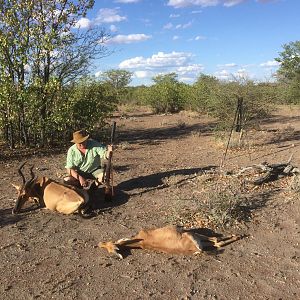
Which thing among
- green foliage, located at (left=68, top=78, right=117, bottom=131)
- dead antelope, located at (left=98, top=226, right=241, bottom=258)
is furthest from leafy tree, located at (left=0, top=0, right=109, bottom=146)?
dead antelope, located at (left=98, top=226, right=241, bottom=258)

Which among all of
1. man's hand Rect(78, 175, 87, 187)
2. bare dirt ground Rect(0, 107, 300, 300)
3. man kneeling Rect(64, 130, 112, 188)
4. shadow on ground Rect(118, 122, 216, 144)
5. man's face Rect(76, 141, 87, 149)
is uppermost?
man's face Rect(76, 141, 87, 149)

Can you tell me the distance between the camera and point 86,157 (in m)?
7.66

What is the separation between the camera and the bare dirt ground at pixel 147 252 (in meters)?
4.48

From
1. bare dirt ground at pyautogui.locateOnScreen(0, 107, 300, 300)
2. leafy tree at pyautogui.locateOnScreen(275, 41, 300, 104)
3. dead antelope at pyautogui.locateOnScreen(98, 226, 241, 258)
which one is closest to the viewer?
bare dirt ground at pyautogui.locateOnScreen(0, 107, 300, 300)

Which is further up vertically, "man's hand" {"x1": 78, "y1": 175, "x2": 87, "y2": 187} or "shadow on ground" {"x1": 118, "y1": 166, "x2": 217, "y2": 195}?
"man's hand" {"x1": 78, "y1": 175, "x2": 87, "y2": 187}

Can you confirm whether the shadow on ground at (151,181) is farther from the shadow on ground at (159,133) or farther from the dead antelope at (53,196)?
the shadow on ground at (159,133)

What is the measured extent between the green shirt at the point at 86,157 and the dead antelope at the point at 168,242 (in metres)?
2.43

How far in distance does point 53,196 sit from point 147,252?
6.95 ft

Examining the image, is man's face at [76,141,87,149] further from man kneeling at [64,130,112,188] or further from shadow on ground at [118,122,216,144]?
shadow on ground at [118,122,216,144]

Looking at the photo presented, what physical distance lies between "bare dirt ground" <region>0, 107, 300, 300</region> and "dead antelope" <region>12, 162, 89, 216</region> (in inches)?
6.0

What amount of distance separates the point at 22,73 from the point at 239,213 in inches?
320

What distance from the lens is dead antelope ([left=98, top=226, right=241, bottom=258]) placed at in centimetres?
524

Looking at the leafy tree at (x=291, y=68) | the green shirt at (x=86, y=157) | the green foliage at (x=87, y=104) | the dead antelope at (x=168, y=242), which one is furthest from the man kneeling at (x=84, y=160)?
the leafy tree at (x=291, y=68)

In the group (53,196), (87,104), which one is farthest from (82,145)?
(87,104)
